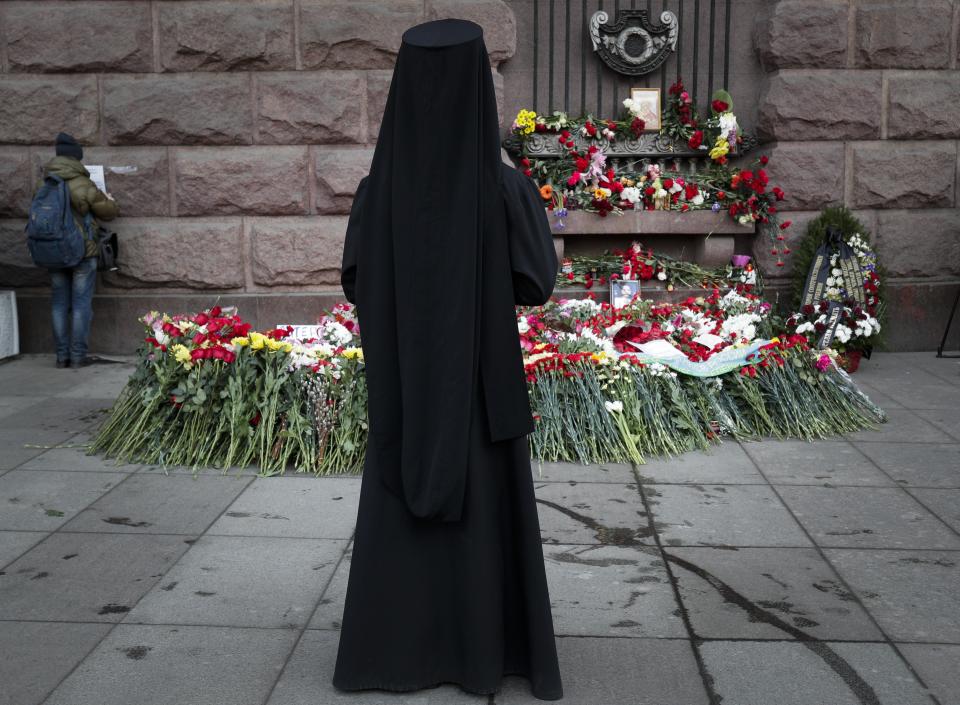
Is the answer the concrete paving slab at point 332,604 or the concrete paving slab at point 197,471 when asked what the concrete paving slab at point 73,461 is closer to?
the concrete paving slab at point 197,471

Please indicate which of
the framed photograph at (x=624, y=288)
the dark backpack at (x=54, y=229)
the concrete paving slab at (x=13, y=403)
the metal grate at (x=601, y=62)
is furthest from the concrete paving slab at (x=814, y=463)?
the dark backpack at (x=54, y=229)

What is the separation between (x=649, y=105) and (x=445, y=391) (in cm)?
705

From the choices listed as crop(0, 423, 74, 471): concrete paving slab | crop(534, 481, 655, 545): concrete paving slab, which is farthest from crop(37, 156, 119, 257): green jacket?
crop(534, 481, 655, 545): concrete paving slab

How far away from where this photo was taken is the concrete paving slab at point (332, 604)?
159 inches

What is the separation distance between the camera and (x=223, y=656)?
3.77m

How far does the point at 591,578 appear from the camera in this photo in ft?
14.7

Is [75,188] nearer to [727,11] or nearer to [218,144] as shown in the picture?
[218,144]

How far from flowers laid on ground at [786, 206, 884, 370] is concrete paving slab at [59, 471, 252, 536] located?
4628 mm

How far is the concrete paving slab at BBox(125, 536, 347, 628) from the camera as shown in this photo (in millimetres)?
4102

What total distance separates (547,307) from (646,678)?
15.4 ft

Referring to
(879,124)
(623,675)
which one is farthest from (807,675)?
(879,124)

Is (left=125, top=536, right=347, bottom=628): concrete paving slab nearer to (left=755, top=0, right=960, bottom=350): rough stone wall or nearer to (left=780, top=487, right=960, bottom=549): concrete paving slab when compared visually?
(left=780, top=487, right=960, bottom=549): concrete paving slab

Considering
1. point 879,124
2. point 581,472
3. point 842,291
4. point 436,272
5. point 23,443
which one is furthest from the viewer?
point 879,124

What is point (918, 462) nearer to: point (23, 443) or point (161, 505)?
point (161, 505)
